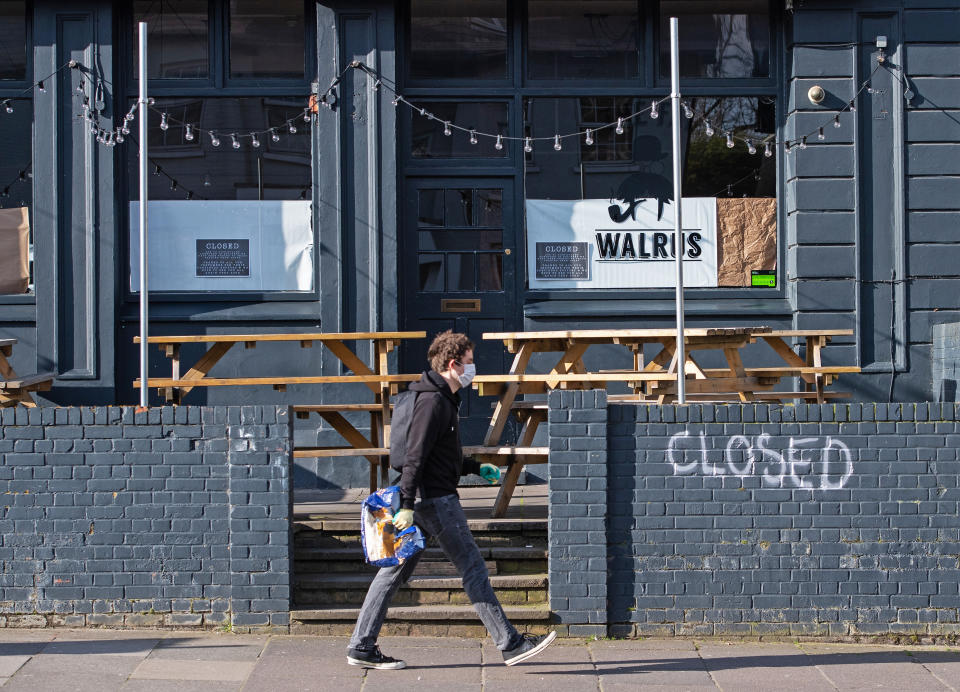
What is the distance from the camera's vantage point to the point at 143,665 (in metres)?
6.34

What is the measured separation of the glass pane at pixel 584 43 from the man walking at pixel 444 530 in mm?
5119

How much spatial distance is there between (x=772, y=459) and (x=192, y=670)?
377cm

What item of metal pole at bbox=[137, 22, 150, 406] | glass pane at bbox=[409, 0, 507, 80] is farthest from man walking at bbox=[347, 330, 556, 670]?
glass pane at bbox=[409, 0, 507, 80]

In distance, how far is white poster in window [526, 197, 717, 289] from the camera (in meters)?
10.4

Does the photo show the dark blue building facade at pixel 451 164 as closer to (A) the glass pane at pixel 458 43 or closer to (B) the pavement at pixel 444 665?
(A) the glass pane at pixel 458 43

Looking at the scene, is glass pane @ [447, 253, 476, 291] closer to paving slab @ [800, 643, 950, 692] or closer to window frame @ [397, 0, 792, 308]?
window frame @ [397, 0, 792, 308]

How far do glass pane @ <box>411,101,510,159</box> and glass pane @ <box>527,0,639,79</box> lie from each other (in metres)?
0.58

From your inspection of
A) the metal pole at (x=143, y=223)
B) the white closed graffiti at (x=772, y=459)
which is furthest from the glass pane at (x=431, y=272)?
the white closed graffiti at (x=772, y=459)

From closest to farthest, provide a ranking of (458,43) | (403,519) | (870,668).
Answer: (403,519) < (870,668) < (458,43)

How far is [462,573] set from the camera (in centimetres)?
623

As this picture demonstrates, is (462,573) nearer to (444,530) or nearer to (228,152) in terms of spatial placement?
(444,530)

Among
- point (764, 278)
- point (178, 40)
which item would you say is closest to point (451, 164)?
point (178, 40)

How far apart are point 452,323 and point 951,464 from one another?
4.88 meters

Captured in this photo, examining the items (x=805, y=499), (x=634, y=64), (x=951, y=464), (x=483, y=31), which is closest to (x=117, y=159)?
(x=483, y=31)
